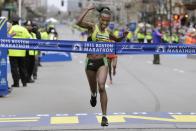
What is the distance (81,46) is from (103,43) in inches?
34.0

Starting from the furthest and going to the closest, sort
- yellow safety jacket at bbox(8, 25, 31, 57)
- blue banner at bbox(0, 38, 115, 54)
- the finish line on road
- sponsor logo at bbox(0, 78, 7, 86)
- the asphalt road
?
1. yellow safety jacket at bbox(8, 25, 31, 57)
2. sponsor logo at bbox(0, 78, 7, 86)
3. the asphalt road
4. blue banner at bbox(0, 38, 115, 54)
5. the finish line on road

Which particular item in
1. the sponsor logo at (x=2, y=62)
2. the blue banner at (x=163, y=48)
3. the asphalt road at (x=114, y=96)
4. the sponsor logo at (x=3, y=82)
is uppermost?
the blue banner at (x=163, y=48)

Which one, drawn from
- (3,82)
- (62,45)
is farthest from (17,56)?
(62,45)

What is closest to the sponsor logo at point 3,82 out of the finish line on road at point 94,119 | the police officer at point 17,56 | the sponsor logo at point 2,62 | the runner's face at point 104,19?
the sponsor logo at point 2,62

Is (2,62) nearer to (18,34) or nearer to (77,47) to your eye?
(18,34)

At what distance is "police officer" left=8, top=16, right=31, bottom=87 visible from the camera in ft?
50.3

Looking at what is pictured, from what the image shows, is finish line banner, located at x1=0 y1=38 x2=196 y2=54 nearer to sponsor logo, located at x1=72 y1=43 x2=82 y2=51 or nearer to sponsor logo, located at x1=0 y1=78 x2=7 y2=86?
sponsor logo, located at x1=72 y1=43 x2=82 y2=51

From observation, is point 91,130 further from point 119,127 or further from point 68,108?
point 68,108

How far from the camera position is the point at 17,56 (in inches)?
618

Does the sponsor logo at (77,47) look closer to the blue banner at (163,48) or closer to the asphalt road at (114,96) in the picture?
the blue banner at (163,48)

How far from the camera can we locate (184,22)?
6888cm

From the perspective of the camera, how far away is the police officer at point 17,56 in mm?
15344

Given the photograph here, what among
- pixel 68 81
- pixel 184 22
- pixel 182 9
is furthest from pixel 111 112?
pixel 182 9

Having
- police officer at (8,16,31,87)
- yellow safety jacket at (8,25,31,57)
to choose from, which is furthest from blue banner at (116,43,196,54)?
yellow safety jacket at (8,25,31,57)
